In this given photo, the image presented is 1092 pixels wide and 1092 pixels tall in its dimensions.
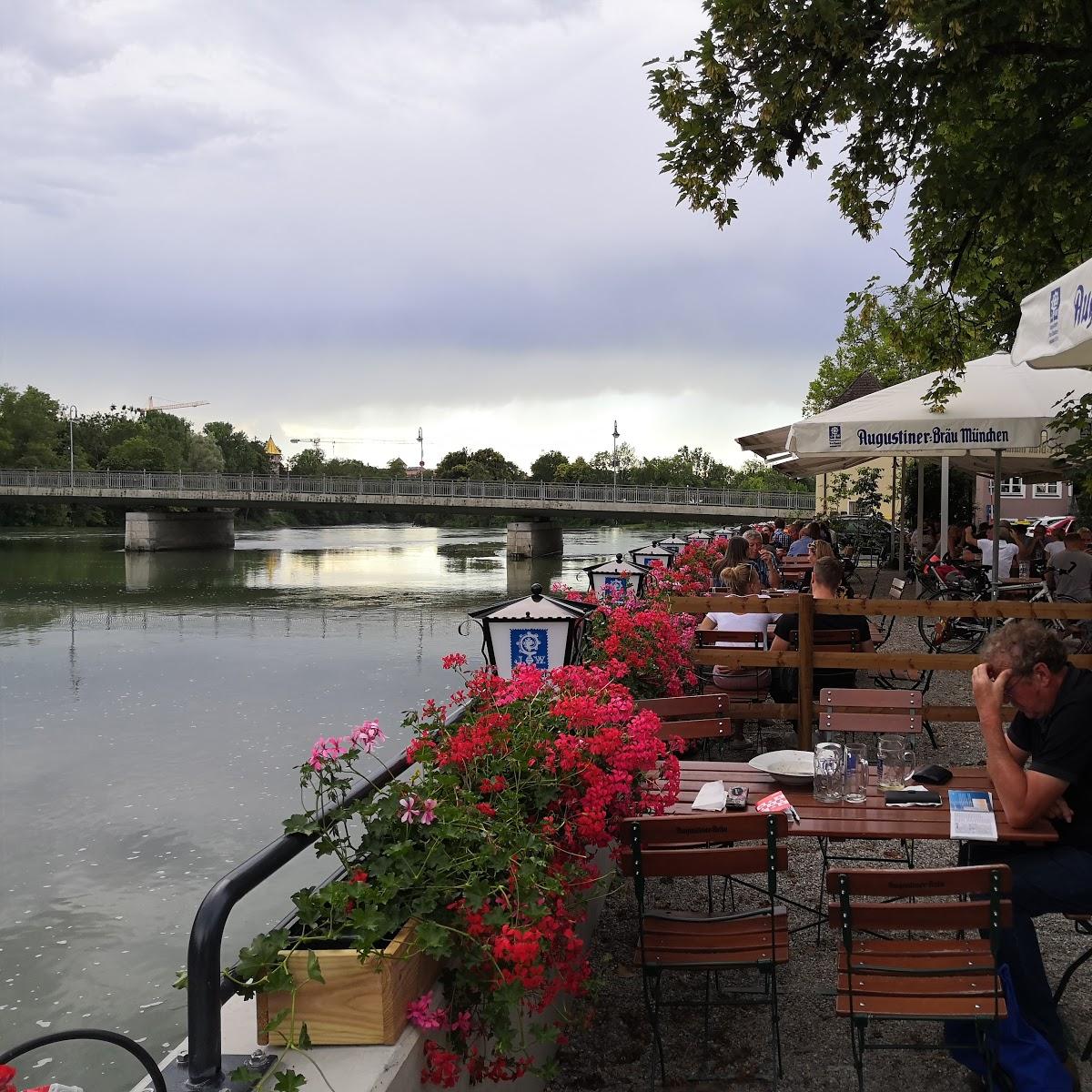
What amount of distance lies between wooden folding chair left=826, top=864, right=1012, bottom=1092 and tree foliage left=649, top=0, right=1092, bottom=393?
17.6 feet

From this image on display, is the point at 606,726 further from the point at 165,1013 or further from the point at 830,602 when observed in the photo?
the point at 165,1013

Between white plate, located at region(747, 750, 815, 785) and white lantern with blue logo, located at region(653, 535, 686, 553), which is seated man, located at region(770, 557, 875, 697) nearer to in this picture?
white plate, located at region(747, 750, 815, 785)

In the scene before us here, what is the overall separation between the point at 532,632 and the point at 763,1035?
2.19 metres

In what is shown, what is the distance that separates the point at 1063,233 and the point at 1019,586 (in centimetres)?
414

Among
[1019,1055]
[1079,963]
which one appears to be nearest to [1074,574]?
[1079,963]

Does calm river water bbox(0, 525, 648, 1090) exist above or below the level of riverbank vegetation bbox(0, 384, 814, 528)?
below

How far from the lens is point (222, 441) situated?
145000mm

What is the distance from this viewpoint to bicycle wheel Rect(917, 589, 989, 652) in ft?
33.0

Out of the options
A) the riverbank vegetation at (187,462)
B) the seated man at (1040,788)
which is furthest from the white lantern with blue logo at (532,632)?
the riverbank vegetation at (187,462)

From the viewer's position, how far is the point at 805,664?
6223 mm

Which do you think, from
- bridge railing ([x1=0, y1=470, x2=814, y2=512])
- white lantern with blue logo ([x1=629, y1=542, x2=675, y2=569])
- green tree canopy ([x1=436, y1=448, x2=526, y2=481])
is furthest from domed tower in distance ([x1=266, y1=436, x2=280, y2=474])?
white lantern with blue logo ([x1=629, y1=542, x2=675, y2=569])

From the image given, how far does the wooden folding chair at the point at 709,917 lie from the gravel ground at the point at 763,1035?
0.49 ft

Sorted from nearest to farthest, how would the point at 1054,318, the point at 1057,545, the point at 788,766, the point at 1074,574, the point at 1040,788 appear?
1. the point at 1040,788
2. the point at 788,766
3. the point at 1054,318
4. the point at 1074,574
5. the point at 1057,545

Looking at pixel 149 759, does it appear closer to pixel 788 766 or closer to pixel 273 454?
pixel 788 766
